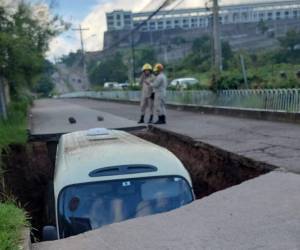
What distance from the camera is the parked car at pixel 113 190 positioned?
5.28 metres

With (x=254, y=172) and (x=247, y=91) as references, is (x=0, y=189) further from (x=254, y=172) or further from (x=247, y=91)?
(x=247, y=91)

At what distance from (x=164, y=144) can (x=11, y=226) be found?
9.64m

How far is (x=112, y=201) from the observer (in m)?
5.39

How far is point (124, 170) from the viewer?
5672 mm

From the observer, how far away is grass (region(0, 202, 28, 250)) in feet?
12.7

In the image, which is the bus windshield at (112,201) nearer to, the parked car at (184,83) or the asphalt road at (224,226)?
the asphalt road at (224,226)

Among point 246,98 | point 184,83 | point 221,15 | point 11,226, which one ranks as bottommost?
point 11,226

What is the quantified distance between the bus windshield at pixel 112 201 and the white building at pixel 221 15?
16131mm

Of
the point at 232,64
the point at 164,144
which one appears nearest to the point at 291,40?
the point at 232,64

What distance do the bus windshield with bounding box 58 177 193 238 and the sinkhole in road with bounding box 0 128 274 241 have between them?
110 inches

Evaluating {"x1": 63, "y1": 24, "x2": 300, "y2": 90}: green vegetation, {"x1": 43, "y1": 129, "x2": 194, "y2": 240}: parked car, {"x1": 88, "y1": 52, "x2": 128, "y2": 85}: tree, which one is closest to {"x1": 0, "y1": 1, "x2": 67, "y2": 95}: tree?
{"x1": 63, "y1": 24, "x2": 300, "y2": 90}: green vegetation

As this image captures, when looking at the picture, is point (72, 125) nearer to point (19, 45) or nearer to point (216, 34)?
point (19, 45)

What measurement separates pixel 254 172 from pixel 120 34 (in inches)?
1290

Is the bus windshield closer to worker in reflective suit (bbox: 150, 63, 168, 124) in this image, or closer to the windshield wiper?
the windshield wiper
